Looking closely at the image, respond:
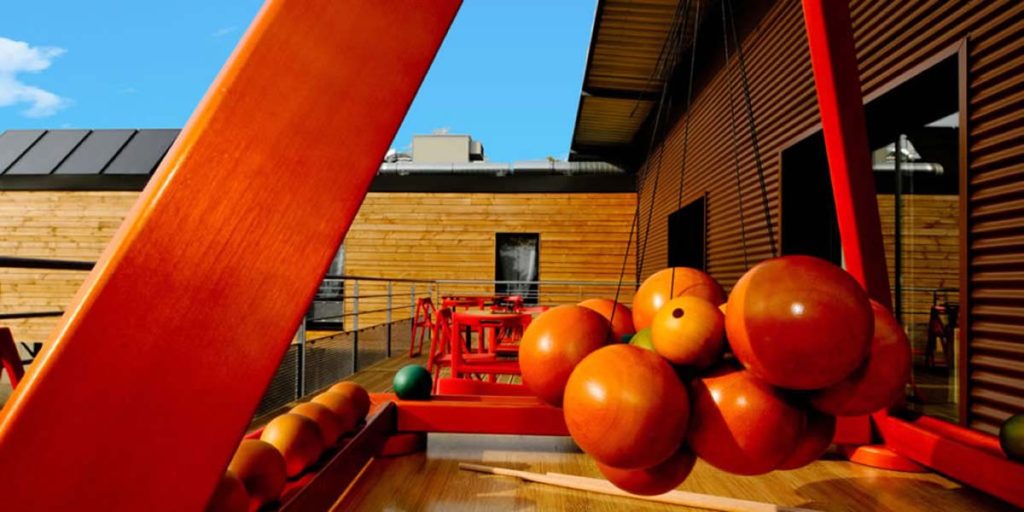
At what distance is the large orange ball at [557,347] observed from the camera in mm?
763

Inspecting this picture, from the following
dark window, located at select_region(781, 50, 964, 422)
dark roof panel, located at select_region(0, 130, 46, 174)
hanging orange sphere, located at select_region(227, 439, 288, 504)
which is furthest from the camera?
dark roof panel, located at select_region(0, 130, 46, 174)

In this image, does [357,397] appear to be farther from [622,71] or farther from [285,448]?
[622,71]

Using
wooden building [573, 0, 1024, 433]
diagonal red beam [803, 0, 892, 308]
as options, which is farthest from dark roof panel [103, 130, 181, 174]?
diagonal red beam [803, 0, 892, 308]

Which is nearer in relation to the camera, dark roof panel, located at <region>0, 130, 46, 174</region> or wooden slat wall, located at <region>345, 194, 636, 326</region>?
wooden slat wall, located at <region>345, 194, 636, 326</region>

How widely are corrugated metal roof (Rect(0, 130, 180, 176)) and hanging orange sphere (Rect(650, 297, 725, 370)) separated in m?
13.4

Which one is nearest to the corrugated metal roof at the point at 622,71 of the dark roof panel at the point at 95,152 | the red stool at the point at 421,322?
the red stool at the point at 421,322

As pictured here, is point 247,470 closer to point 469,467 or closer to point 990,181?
point 469,467

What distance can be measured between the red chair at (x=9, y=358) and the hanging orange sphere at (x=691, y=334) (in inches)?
112

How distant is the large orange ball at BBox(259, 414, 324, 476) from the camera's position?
1.84 metres

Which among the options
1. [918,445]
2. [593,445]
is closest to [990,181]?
[918,445]

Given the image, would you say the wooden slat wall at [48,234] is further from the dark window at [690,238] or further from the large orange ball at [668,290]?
the large orange ball at [668,290]

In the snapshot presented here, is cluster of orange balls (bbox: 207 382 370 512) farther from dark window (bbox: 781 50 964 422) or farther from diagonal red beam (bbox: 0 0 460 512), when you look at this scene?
dark window (bbox: 781 50 964 422)

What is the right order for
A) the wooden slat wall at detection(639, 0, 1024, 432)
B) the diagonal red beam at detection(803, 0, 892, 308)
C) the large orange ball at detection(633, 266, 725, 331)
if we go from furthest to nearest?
1. the wooden slat wall at detection(639, 0, 1024, 432)
2. the diagonal red beam at detection(803, 0, 892, 308)
3. the large orange ball at detection(633, 266, 725, 331)

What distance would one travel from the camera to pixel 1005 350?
284 centimetres
